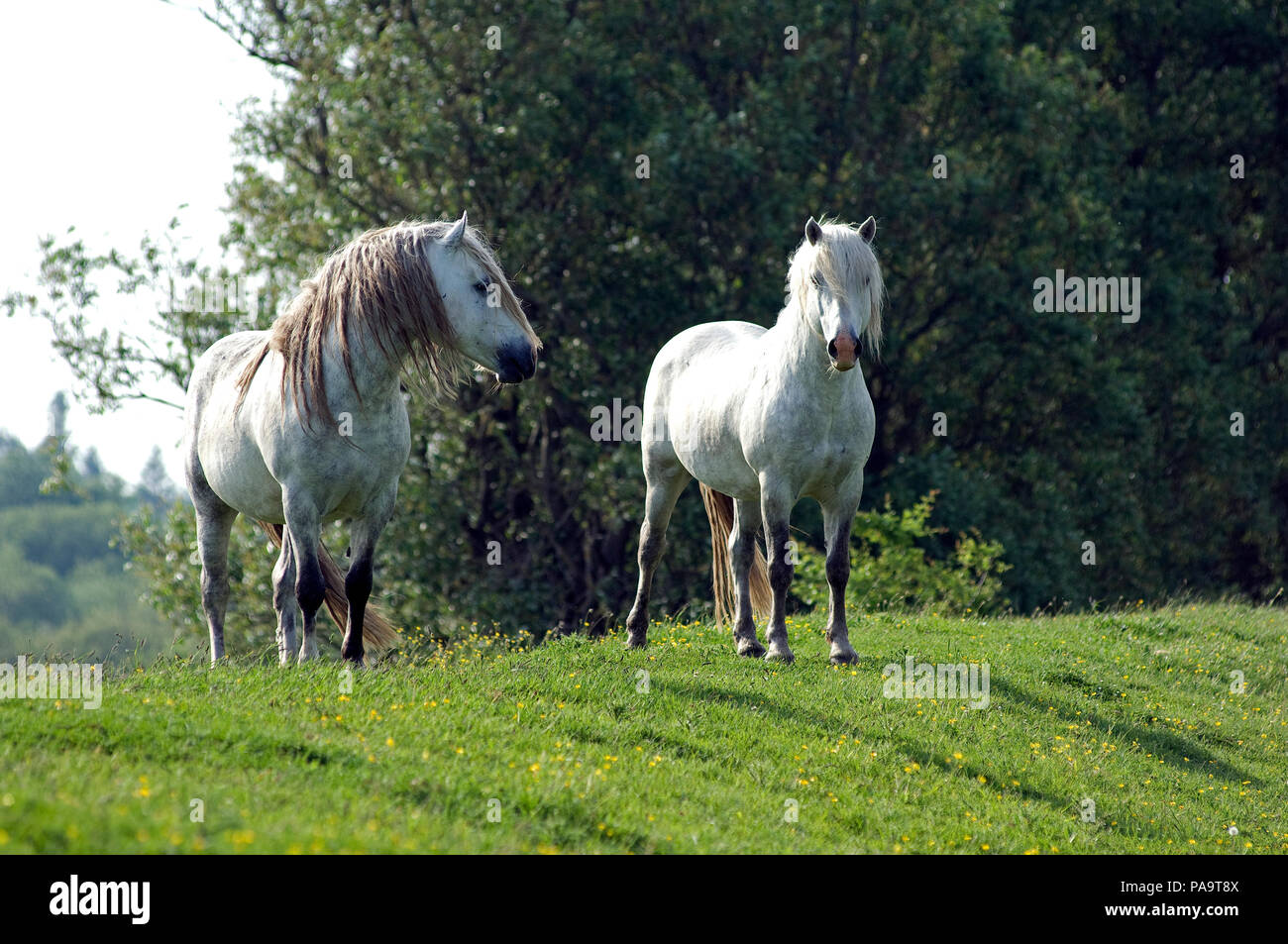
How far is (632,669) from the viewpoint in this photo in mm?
8891

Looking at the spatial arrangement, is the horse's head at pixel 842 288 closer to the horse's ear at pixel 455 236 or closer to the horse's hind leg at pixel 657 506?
the horse's ear at pixel 455 236

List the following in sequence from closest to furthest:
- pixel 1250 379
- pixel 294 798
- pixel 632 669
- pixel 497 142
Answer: pixel 294 798
pixel 632 669
pixel 497 142
pixel 1250 379

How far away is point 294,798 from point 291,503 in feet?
10.5

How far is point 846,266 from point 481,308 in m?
2.62

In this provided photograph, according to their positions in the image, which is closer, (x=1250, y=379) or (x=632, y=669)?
(x=632, y=669)

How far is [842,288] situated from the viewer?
8.44 m

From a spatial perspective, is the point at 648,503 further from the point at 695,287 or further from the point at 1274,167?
the point at 1274,167

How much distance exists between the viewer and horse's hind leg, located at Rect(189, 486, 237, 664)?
31.4 feet

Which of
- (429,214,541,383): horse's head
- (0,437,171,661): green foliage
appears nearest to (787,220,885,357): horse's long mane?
(429,214,541,383): horse's head

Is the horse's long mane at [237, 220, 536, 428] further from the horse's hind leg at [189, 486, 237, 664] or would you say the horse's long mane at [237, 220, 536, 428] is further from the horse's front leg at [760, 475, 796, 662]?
the horse's front leg at [760, 475, 796, 662]

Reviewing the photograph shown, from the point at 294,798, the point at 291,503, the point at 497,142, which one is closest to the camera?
the point at 294,798

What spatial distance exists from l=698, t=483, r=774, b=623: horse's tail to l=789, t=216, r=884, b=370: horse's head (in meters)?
2.61

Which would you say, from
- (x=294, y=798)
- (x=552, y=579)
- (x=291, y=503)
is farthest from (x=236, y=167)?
(x=294, y=798)

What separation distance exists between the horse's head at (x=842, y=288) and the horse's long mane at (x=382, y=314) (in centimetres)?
215
